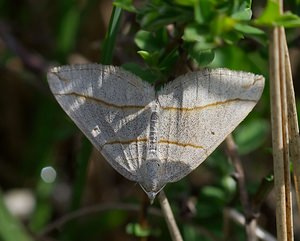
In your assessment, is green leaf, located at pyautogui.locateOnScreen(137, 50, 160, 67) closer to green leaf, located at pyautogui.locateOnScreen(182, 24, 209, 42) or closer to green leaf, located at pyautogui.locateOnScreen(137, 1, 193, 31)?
green leaf, located at pyautogui.locateOnScreen(137, 1, 193, 31)

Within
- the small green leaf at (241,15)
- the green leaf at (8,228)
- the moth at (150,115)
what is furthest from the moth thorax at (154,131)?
the green leaf at (8,228)

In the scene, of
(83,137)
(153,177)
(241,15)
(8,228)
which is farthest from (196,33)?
(8,228)

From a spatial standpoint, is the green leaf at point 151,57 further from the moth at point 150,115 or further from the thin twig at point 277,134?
the thin twig at point 277,134

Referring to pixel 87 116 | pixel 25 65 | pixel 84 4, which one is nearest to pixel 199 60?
pixel 87 116

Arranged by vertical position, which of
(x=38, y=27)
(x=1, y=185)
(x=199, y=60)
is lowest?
(x=1, y=185)

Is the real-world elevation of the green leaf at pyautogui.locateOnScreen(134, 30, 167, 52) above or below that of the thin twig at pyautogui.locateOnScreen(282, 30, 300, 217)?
above

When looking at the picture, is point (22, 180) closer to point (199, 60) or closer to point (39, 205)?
point (39, 205)

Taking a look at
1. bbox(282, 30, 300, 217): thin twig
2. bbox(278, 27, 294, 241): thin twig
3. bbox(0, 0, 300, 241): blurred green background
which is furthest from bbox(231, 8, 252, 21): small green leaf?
bbox(282, 30, 300, 217): thin twig
